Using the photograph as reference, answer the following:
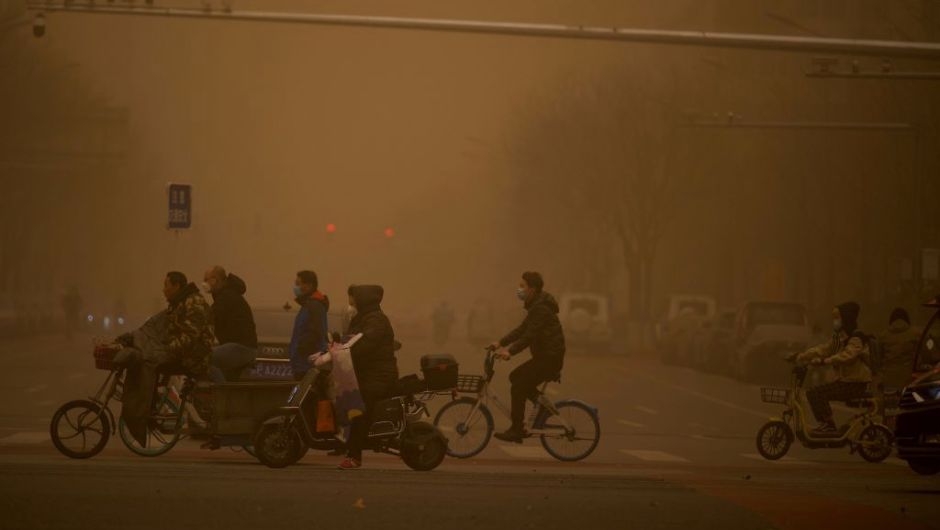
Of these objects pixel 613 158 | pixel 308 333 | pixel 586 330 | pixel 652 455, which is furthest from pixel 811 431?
pixel 613 158

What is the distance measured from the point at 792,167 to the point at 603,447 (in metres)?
43.2

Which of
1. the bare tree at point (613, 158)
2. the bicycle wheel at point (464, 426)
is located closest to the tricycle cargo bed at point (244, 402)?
the bicycle wheel at point (464, 426)

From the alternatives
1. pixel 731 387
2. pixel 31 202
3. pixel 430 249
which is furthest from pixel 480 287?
pixel 731 387

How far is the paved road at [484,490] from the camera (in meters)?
13.4

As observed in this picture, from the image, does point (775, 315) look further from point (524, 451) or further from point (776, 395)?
point (776, 395)

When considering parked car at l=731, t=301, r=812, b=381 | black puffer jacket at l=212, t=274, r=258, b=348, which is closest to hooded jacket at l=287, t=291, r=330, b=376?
black puffer jacket at l=212, t=274, r=258, b=348

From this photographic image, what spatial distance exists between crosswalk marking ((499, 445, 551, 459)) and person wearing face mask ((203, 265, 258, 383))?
4718 mm

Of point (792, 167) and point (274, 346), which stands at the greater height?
point (792, 167)

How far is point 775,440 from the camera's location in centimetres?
2253

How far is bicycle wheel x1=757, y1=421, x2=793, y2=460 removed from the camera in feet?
73.8

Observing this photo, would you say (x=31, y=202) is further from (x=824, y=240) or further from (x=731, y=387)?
(x=731, y=387)

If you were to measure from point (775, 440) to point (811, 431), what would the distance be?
501mm

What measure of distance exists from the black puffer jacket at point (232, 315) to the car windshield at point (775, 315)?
28.6 m

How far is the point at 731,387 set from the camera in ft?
146
